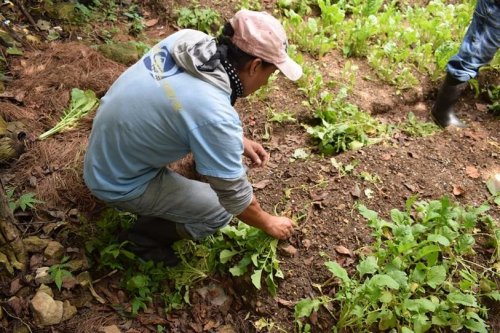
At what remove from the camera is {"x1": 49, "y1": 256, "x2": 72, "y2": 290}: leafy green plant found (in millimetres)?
2663

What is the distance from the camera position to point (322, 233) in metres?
3.08

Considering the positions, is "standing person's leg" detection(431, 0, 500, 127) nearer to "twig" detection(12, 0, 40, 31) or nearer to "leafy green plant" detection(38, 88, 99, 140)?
"leafy green plant" detection(38, 88, 99, 140)

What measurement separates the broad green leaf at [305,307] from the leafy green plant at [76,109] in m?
2.56

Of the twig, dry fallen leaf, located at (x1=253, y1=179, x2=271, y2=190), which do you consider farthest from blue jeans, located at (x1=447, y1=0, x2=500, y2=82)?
the twig

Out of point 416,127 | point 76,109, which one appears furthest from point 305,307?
point 76,109

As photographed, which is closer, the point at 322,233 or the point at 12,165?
the point at 322,233

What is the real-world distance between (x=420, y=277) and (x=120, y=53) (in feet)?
12.2

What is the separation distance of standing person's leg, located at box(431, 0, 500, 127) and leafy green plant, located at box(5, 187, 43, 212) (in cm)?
383

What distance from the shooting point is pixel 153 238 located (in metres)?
2.96

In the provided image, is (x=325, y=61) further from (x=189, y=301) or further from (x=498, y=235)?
(x=189, y=301)

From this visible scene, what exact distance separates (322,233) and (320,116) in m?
1.45

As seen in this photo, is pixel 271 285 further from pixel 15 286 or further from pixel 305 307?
pixel 15 286

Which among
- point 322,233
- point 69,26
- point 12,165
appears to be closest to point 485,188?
point 322,233

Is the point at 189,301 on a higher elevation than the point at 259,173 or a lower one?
lower
